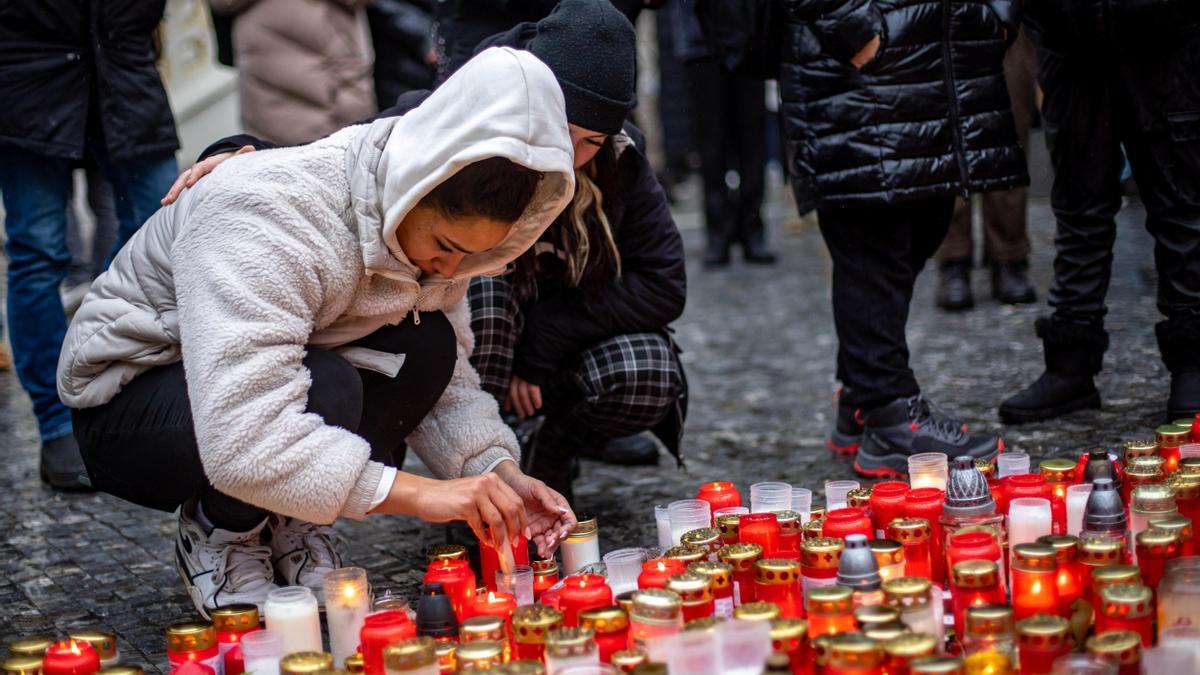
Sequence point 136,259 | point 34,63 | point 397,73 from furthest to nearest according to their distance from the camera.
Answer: point 397,73 → point 34,63 → point 136,259

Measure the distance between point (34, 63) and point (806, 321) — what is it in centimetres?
366

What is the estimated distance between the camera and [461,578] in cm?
242

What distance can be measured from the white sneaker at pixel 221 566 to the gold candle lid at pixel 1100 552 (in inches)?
58.9

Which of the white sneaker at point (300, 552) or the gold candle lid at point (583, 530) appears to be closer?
the gold candle lid at point (583, 530)

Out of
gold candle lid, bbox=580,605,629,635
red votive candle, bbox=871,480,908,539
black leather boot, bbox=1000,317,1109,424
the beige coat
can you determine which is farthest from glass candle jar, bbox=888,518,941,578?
the beige coat

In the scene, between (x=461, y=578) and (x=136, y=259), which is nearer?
(x=461, y=578)

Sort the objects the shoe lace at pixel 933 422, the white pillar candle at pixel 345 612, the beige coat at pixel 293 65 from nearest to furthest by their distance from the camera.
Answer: the white pillar candle at pixel 345 612, the shoe lace at pixel 933 422, the beige coat at pixel 293 65

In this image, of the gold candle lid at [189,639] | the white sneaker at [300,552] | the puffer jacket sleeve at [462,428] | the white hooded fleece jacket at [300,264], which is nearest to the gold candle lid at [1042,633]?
the white hooded fleece jacket at [300,264]

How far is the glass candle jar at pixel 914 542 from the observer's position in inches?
93.4

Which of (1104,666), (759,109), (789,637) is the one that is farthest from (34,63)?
(759,109)

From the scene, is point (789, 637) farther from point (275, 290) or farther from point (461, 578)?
point (275, 290)

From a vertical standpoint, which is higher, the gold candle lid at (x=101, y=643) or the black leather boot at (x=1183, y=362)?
the black leather boot at (x=1183, y=362)

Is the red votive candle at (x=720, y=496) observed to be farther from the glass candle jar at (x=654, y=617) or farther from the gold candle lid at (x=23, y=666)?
the gold candle lid at (x=23, y=666)

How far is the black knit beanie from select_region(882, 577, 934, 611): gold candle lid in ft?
4.21
